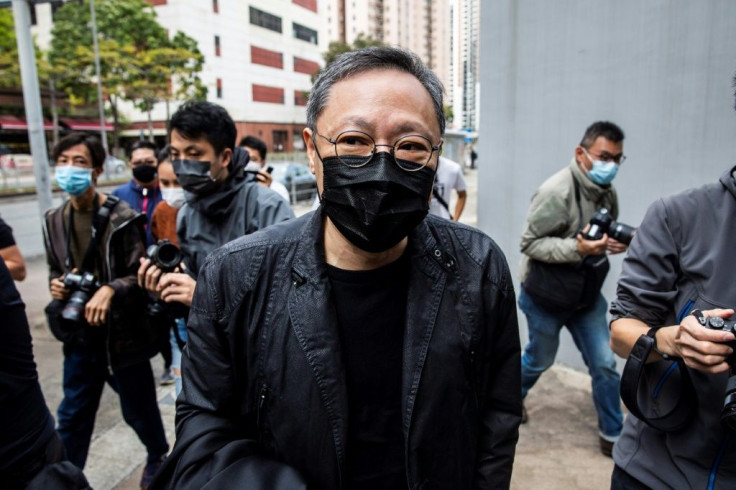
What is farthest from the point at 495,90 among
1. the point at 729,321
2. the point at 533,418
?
the point at 729,321

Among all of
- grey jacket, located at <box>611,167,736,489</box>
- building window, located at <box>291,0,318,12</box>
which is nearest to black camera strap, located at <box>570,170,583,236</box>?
grey jacket, located at <box>611,167,736,489</box>

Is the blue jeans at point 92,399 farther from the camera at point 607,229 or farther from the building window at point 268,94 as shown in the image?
the building window at point 268,94

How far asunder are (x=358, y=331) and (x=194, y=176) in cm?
153

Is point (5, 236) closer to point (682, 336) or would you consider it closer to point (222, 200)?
point (222, 200)

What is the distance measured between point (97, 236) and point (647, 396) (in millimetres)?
2759

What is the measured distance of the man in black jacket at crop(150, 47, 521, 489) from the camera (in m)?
1.36

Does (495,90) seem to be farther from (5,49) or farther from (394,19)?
(394,19)

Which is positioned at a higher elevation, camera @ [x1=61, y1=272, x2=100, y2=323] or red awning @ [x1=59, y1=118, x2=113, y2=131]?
red awning @ [x1=59, y1=118, x2=113, y2=131]

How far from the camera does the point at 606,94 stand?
400 centimetres

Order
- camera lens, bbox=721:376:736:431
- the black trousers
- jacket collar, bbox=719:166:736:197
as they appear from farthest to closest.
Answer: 1. the black trousers
2. jacket collar, bbox=719:166:736:197
3. camera lens, bbox=721:376:736:431

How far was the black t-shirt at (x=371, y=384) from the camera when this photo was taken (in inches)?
56.2

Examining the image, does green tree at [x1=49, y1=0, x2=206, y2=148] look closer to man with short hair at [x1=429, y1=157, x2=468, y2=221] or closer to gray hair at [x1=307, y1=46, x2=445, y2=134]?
man with short hair at [x1=429, y1=157, x2=468, y2=221]

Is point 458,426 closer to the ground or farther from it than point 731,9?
closer to the ground

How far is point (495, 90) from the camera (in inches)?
181
